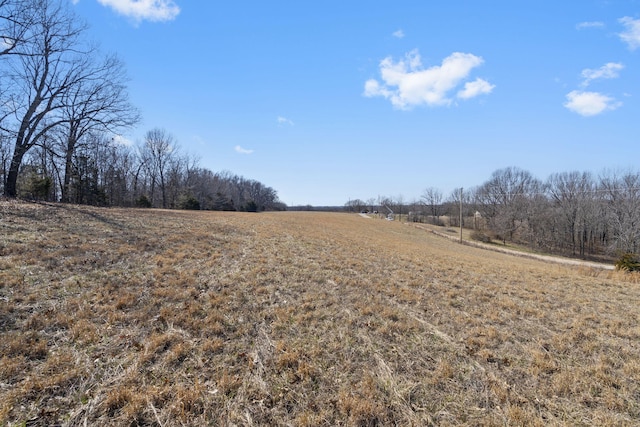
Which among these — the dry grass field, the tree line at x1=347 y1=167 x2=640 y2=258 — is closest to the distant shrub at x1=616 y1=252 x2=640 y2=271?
the dry grass field

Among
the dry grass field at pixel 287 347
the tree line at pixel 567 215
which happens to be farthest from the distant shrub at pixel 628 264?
the tree line at pixel 567 215

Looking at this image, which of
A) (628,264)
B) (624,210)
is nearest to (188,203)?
(628,264)

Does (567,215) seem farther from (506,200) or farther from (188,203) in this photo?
(188,203)

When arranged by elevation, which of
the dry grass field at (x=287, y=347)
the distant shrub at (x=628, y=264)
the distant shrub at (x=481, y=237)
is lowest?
the distant shrub at (x=481, y=237)

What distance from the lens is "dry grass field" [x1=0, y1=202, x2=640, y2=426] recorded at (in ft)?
8.95

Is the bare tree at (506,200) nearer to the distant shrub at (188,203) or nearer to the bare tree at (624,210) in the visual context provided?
the bare tree at (624,210)

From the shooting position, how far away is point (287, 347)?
3838mm

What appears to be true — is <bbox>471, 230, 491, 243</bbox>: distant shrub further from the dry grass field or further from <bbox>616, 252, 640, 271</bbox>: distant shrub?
the dry grass field

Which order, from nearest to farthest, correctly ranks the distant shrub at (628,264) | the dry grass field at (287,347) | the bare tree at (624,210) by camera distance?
the dry grass field at (287,347), the distant shrub at (628,264), the bare tree at (624,210)

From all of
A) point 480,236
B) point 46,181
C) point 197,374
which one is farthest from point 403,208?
point 197,374

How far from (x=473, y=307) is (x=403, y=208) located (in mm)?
90600

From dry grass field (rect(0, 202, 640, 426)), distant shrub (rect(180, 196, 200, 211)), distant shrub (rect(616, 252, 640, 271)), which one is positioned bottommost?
distant shrub (rect(616, 252, 640, 271))

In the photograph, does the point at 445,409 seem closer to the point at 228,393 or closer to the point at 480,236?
the point at 228,393

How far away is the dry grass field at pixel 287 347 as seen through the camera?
2.73 m
